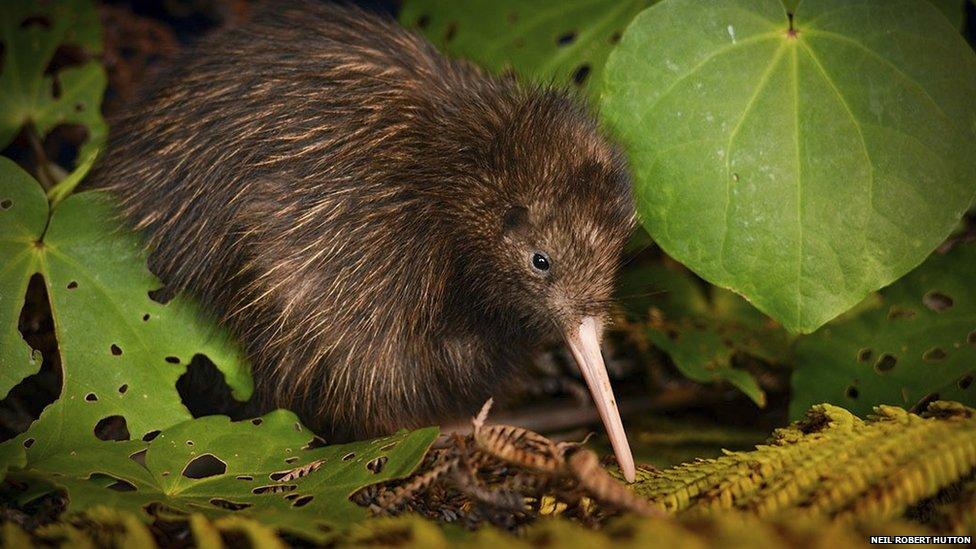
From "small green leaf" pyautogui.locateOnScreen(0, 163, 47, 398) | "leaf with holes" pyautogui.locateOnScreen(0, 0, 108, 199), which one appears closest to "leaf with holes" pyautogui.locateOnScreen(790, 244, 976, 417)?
"small green leaf" pyautogui.locateOnScreen(0, 163, 47, 398)

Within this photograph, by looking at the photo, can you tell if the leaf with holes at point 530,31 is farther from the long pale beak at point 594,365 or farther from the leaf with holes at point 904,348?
the leaf with holes at point 904,348

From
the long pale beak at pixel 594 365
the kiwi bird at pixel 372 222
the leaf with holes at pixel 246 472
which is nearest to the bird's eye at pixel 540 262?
the kiwi bird at pixel 372 222

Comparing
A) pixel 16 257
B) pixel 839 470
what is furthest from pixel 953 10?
pixel 16 257

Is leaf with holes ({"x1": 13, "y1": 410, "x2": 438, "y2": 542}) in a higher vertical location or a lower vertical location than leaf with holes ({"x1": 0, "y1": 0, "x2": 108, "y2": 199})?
lower

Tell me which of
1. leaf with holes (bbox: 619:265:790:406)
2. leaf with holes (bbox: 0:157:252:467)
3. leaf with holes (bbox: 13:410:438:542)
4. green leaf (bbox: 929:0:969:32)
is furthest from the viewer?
leaf with holes (bbox: 619:265:790:406)

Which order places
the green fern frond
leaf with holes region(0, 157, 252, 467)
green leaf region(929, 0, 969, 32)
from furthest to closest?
green leaf region(929, 0, 969, 32) < leaf with holes region(0, 157, 252, 467) < the green fern frond

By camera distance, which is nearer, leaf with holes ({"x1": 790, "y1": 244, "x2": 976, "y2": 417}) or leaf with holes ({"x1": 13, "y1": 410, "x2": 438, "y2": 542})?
leaf with holes ({"x1": 13, "y1": 410, "x2": 438, "y2": 542})

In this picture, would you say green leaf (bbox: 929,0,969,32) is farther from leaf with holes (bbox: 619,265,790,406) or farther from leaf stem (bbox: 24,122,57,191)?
leaf stem (bbox: 24,122,57,191)
